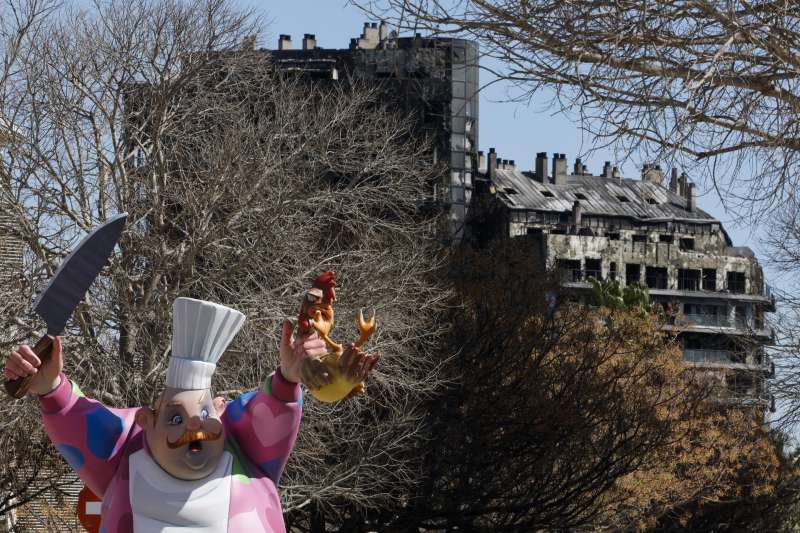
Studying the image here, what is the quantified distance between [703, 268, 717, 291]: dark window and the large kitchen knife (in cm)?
6472

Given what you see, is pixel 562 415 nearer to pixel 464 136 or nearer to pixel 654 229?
pixel 464 136

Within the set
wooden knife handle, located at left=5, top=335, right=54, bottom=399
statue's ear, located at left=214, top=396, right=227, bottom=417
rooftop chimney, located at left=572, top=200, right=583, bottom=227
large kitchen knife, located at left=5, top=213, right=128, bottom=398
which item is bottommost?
statue's ear, located at left=214, top=396, right=227, bottom=417

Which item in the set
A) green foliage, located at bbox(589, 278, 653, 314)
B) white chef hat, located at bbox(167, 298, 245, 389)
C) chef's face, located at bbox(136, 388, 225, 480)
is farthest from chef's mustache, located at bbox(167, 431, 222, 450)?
green foliage, located at bbox(589, 278, 653, 314)

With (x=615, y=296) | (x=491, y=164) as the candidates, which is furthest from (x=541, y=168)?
(x=615, y=296)

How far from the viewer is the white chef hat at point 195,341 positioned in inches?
368

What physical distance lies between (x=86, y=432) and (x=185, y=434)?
31.0 inches

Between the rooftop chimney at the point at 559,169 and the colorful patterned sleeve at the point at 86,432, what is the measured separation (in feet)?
225

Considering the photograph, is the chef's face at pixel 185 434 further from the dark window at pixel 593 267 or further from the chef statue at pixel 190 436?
the dark window at pixel 593 267

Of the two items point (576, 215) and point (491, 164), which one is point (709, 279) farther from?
point (491, 164)

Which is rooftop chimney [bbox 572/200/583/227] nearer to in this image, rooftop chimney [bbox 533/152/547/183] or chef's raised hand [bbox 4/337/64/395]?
rooftop chimney [bbox 533/152/547/183]

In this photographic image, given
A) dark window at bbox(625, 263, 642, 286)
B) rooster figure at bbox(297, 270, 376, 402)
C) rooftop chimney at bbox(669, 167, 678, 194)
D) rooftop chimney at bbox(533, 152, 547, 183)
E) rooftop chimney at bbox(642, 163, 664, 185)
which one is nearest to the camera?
rooster figure at bbox(297, 270, 376, 402)

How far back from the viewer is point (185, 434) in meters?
9.20

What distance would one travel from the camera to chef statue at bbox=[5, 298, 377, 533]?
30.0 feet

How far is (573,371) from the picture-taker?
2927 centimetres
